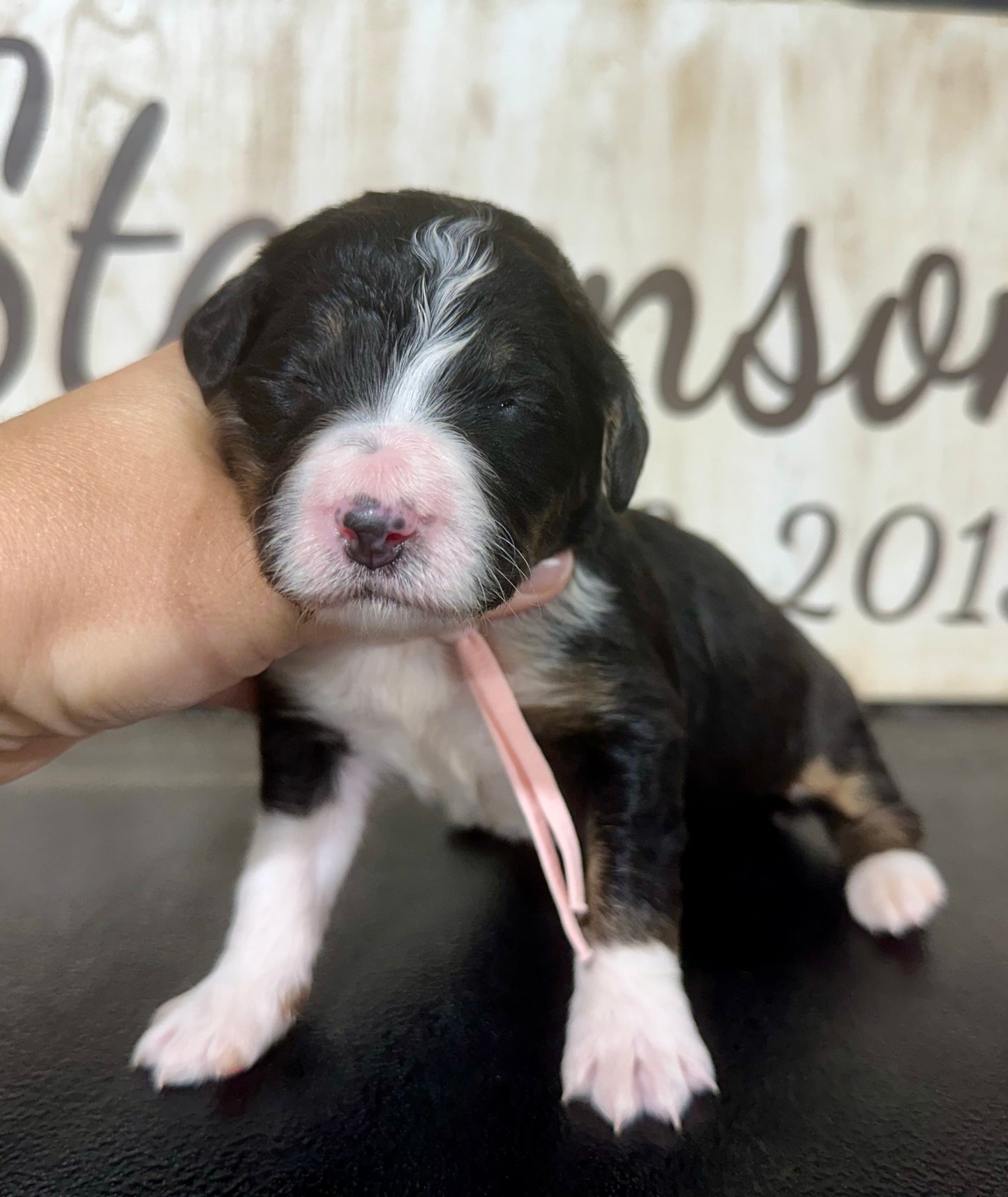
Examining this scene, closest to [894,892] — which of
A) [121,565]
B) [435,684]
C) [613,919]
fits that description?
[613,919]

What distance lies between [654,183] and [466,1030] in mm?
2156

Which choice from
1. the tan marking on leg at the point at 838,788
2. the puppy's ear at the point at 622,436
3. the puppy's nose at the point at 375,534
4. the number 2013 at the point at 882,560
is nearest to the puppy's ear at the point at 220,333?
the puppy's nose at the point at 375,534

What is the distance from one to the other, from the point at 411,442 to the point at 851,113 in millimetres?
2118

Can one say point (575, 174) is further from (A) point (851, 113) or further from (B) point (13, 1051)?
(B) point (13, 1051)

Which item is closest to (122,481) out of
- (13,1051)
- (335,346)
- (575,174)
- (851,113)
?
(335,346)

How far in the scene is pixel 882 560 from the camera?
277cm

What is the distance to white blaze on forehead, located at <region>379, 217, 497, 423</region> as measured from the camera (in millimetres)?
1169

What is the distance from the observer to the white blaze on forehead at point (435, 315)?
1169 mm

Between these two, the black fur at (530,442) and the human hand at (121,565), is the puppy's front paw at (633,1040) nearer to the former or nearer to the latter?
the black fur at (530,442)

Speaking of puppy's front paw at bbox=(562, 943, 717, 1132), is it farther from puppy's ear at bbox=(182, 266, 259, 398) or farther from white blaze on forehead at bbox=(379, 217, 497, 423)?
puppy's ear at bbox=(182, 266, 259, 398)

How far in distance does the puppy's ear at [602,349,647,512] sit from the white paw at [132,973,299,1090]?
89cm

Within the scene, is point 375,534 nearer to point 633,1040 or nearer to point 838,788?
point 633,1040

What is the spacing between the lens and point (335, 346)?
121 cm

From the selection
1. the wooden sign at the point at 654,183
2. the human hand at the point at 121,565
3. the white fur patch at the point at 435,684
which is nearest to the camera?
the human hand at the point at 121,565
